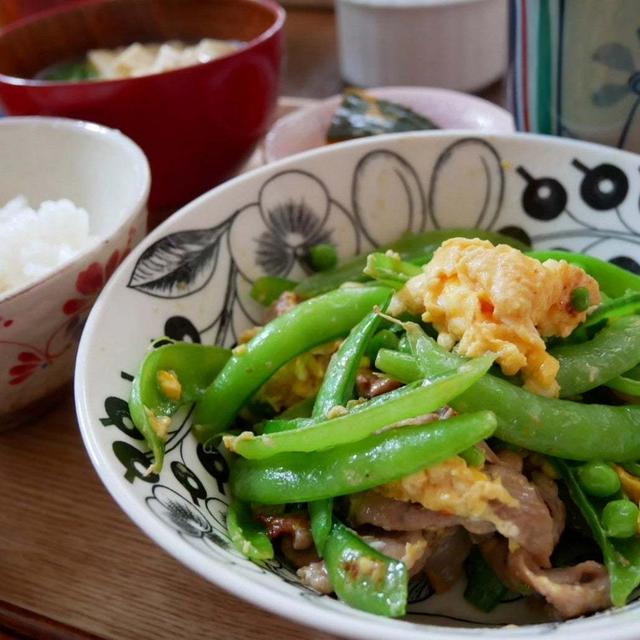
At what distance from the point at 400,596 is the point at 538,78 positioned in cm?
109

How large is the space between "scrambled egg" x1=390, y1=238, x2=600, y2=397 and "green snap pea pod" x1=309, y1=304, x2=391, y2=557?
6cm

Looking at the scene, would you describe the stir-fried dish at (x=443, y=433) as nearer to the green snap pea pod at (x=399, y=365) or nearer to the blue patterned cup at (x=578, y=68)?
the green snap pea pod at (x=399, y=365)

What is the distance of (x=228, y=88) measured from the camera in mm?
1665

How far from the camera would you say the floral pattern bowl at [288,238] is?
3.06 feet

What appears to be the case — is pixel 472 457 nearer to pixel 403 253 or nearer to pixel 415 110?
pixel 403 253

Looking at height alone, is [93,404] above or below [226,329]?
above

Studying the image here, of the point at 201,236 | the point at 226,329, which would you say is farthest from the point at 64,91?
the point at 226,329

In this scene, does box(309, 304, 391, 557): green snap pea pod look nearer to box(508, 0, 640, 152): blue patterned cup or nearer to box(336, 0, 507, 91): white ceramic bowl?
box(508, 0, 640, 152): blue patterned cup

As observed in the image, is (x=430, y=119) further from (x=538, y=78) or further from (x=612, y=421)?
(x=612, y=421)

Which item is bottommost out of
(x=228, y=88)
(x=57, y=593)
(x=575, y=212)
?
(x=57, y=593)

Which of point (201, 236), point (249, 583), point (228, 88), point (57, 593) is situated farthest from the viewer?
point (228, 88)

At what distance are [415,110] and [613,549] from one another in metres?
1.32

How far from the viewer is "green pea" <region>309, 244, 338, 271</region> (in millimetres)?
1367

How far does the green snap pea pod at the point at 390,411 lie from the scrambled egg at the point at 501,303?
52 mm
